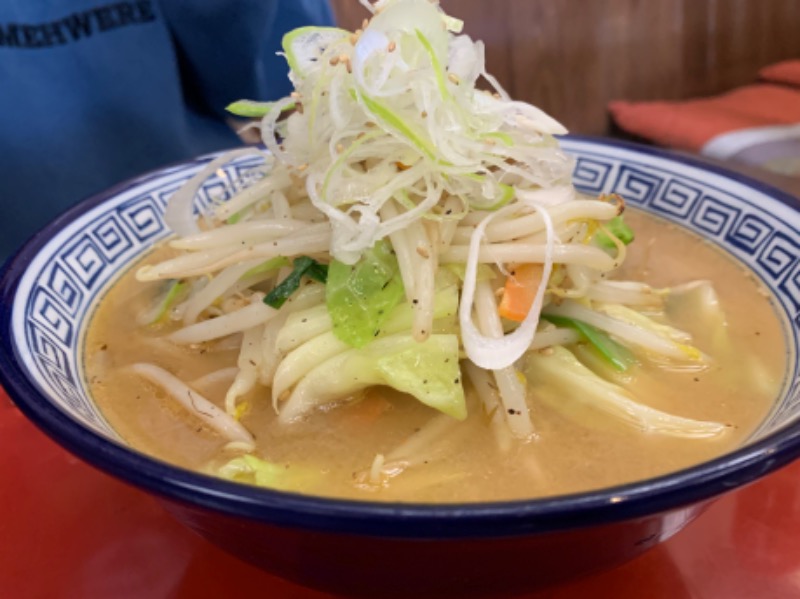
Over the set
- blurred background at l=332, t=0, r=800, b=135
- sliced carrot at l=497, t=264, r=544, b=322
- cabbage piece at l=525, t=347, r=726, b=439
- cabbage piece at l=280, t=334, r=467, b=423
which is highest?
sliced carrot at l=497, t=264, r=544, b=322

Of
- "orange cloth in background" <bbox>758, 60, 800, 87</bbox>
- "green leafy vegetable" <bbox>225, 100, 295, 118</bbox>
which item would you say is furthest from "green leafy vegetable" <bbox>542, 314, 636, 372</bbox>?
"orange cloth in background" <bbox>758, 60, 800, 87</bbox>

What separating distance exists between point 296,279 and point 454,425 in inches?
9.7

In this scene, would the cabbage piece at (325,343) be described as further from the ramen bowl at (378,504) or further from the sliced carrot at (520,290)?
the ramen bowl at (378,504)

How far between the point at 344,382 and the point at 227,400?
136 mm

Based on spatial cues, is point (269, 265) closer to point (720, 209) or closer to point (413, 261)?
point (413, 261)

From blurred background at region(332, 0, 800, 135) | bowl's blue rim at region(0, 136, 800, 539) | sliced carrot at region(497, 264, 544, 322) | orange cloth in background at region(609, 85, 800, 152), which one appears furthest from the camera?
blurred background at region(332, 0, 800, 135)

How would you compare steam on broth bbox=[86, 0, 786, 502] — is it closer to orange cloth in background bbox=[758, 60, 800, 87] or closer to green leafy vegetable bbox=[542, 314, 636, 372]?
green leafy vegetable bbox=[542, 314, 636, 372]

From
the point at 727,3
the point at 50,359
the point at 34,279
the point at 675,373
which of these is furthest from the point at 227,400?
the point at 727,3

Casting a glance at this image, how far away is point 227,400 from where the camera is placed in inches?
33.9

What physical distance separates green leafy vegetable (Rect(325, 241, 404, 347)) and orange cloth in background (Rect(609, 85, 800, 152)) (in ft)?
7.70

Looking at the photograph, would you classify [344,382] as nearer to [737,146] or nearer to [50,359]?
[50,359]

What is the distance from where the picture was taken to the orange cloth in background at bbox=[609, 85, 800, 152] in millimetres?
2910

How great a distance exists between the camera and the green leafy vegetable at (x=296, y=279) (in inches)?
35.1

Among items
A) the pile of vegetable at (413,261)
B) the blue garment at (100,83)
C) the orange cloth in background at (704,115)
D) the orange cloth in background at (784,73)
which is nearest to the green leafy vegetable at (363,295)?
the pile of vegetable at (413,261)
